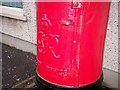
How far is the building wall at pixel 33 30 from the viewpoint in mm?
2668

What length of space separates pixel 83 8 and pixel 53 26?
0.31m

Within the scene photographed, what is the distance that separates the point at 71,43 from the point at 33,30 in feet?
5.99

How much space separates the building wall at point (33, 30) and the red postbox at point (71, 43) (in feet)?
1.98

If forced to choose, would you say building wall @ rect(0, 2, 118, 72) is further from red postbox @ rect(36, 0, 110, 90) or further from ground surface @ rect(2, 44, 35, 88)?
red postbox @ rect(36, 0, 110, 90)

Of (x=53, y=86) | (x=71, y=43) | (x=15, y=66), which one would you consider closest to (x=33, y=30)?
(x=15, y=66)

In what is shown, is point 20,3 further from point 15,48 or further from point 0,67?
point 0,67

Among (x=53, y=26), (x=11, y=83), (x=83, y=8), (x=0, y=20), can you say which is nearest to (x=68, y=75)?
(x=53, y=26)

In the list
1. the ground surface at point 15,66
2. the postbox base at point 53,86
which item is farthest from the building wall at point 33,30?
the postbox base at point 53,86

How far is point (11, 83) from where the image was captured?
→ 305cm

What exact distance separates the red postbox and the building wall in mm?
603

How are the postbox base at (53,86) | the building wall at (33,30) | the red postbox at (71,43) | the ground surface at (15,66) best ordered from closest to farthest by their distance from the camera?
the red postbox at (71,43) → the postbox base at (53,86) → the building wall at (33,30) → the ground surface at (15,66)

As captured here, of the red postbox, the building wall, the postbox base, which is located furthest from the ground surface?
the red postbox

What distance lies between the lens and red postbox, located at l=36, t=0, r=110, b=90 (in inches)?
73.1

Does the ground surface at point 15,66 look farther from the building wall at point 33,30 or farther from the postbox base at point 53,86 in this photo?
the postbox base at point 53,86
